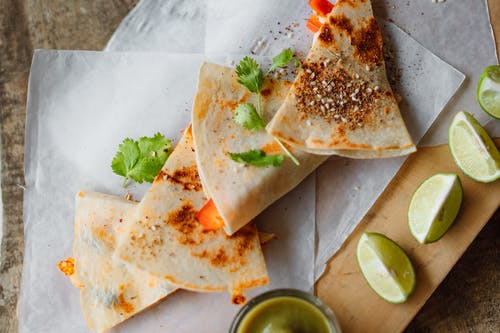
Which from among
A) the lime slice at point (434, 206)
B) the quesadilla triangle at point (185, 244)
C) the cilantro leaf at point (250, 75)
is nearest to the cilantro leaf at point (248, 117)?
the cilantro leaf at point (250, 75)

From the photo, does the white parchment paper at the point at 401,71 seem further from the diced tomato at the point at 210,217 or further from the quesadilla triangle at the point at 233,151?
the diced tomato at the point at 210,217

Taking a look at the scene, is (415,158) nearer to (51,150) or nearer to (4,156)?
(51,150)

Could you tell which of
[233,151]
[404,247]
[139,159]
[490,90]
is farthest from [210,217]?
[490,90]

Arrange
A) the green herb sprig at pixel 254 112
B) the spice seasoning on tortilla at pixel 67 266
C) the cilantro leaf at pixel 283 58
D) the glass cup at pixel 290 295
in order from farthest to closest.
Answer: the spice seasoning on tortilla at pixel 67 266
the cilantro leaf at pixel 283 58
the green herb sprig at pixel 254 112
the glass cup at pixel 290 295

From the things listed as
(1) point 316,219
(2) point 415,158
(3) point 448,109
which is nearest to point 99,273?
(1) point 316,219

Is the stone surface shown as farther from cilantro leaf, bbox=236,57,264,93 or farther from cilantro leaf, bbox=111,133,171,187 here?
cilantro leaf, bbox=236,57,264,93

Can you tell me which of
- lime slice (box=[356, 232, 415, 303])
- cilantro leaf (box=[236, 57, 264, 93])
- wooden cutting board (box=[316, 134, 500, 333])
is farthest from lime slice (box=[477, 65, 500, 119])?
cilantro leaf (box=[236, 57, 264, 93])

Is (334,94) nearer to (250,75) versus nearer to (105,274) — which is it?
(250,75)
